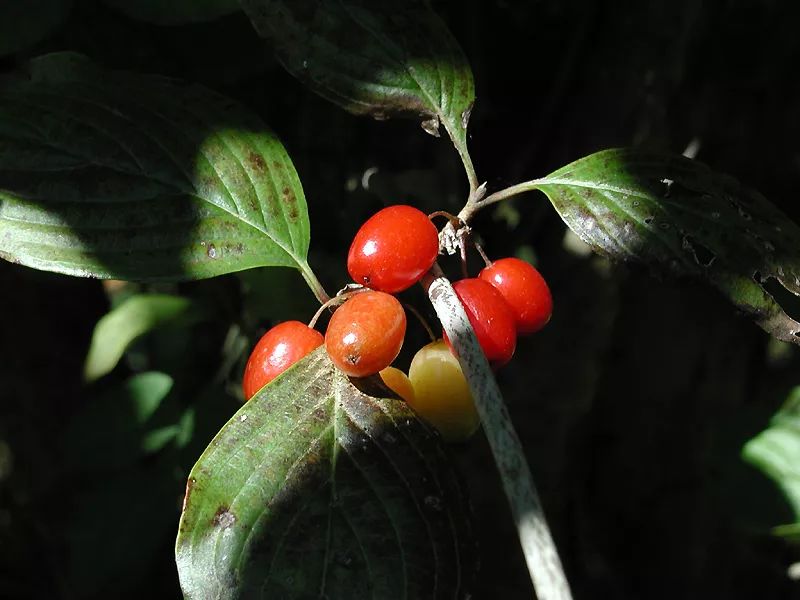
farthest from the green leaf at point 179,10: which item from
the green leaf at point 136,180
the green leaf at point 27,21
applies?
the green leaf at point 136,180

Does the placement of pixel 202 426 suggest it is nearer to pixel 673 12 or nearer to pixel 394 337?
pixel 394 337

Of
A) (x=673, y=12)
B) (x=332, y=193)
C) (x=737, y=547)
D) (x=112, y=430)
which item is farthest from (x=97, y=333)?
(x=737, y=547)

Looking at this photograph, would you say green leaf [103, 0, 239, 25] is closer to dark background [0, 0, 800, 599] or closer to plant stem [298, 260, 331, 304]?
dark background [0, 0, 800, 599]

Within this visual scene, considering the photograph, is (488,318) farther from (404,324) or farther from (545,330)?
(545,330)

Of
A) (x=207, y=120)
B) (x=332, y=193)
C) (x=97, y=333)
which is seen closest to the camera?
(x=207, y=120)

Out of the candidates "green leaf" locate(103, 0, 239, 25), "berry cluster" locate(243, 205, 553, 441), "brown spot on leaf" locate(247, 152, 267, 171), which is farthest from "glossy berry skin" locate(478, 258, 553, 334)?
"green leaf" locate(103, 0, 239, 25)

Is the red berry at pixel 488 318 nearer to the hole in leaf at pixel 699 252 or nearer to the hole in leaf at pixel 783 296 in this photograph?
the hole in leaf at pixel 699 252
